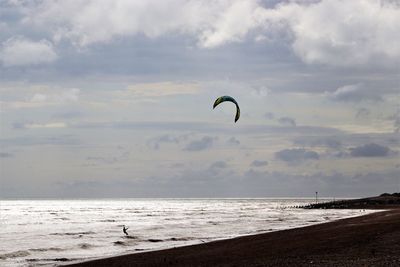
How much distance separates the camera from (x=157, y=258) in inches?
1260

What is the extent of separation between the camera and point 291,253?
28703mm

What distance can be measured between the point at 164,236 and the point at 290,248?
2160 cm

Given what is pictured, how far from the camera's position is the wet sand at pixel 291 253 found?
949 inches

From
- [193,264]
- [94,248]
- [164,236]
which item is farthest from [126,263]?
[164,236]

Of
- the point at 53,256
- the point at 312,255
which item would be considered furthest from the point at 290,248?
the point at 53,256

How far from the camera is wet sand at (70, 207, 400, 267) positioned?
2411 centimetres

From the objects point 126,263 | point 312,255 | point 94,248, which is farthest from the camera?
point 94,248

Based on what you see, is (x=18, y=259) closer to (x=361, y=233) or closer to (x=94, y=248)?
(x=94, y=248)

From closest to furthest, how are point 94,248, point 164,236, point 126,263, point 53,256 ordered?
point 126,263, point 53,256, point 94,248, point 164,236

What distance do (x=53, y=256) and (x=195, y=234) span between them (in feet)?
56.3

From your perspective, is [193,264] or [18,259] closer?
[193,264]

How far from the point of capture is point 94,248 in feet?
136

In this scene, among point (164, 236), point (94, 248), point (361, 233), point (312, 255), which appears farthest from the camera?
point (164, 236)

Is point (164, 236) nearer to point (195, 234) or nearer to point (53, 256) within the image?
point (195, 234)
